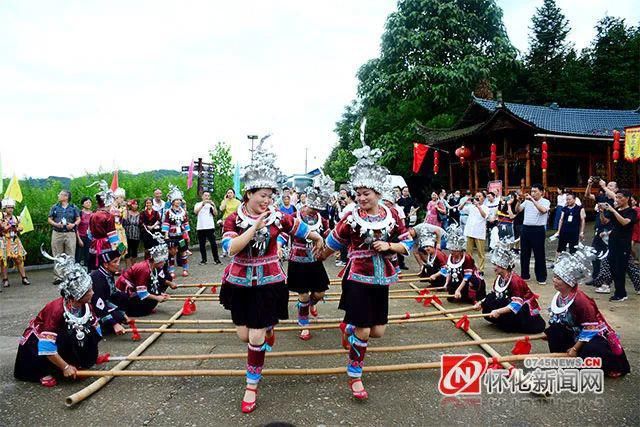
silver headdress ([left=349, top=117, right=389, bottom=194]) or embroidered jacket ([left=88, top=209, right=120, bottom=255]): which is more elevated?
silver headdress ([left=349, top=117, right=389, bottom=194])

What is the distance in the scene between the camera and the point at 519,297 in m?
5.36

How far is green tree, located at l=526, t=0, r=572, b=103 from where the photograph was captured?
102 feet

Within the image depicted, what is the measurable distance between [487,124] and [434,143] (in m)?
4.06

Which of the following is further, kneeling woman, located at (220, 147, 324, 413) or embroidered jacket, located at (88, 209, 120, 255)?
embroidered jacket, located at (88, 209, 120, 255)

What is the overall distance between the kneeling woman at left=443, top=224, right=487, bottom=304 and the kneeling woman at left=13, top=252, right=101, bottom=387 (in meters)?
5.17

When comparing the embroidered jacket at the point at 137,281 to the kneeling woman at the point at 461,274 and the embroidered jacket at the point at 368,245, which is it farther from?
the kneeling woman at the point at 461,274

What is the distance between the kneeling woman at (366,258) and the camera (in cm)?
381

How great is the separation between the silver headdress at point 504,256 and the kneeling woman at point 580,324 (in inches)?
41.5

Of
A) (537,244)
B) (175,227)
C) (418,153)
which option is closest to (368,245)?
(537,244)

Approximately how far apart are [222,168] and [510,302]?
1425cm

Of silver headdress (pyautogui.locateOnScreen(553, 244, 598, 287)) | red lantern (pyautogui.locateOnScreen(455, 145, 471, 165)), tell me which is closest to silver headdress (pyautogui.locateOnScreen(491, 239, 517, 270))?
silver headdress (pyautogui.locateOnScreen(553, 244, 598, 287))

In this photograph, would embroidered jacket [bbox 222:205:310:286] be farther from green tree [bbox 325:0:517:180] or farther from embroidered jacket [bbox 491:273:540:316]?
green tree [bbox 325:0:517:180]

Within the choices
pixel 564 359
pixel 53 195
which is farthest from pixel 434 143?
pixel 564 359

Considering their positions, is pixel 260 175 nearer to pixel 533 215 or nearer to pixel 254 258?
pixel 254 258
